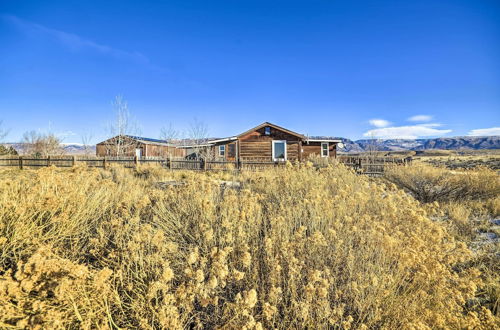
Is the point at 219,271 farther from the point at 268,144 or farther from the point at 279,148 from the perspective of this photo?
the point at 279,148

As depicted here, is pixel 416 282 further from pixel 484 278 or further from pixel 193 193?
pixel 193 193

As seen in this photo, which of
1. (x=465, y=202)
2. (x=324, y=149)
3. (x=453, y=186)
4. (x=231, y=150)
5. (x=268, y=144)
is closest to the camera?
(x=465, y=202)

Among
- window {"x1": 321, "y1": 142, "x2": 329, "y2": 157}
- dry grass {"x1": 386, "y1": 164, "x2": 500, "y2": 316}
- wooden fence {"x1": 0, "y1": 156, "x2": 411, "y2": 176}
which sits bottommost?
dry grass {"x1": 386, "y1": 164, "x2": 500, "y2": 316}

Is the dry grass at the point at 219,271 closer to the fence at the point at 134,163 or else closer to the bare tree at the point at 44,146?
the fence at the point at 134,163

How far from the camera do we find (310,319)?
1927mm

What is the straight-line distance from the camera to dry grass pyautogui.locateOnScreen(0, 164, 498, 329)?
1.71m

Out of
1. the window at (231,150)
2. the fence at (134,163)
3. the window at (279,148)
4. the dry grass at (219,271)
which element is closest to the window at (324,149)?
the window at (279,148)

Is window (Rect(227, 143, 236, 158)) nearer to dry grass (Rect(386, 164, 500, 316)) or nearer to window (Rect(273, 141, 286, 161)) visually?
window (Rect(273, 141, 286, 161))

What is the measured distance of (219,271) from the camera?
1799 millimetres

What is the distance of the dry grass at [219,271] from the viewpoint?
1.71 meters

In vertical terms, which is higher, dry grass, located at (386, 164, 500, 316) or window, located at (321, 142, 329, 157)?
window, located at (321, 142, 329, 157)

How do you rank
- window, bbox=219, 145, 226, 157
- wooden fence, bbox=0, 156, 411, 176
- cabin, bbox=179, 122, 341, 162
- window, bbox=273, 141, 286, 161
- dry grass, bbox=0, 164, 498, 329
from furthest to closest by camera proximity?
1. window, bbox=219, 145, 226, 157
2. window, bbox=273, 141, 286, 161
3. cabin, bbox=179, 122, 341, 162
4. wooden fence, bbox=0, 156, 411, 176
5. dry grass, bbox=0, 164, 498, 329

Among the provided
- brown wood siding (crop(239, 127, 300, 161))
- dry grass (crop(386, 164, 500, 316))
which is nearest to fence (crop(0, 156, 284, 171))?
dry grass (crop(386, 164, 500, 316))

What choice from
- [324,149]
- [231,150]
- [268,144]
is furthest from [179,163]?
[324,149]
